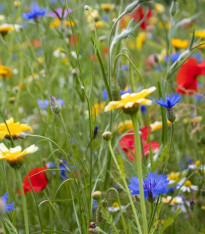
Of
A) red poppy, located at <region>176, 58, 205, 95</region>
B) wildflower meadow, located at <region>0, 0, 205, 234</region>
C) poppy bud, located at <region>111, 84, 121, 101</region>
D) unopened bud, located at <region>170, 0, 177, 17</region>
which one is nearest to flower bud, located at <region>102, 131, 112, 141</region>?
wildflower meadow, located at <region>0, 0, 205, 234</region>

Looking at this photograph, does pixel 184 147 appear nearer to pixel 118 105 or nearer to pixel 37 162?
pixel 37 162

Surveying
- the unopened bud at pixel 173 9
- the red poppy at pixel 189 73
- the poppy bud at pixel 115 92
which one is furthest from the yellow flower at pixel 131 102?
the red poppy at pixel 189 73

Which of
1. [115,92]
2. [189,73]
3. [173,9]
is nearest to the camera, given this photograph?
[115,92]

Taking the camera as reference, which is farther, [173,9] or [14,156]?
[173,9]

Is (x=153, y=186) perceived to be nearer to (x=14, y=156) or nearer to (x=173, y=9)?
(x=14, y=156)

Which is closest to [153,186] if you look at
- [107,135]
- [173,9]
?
[107,135]

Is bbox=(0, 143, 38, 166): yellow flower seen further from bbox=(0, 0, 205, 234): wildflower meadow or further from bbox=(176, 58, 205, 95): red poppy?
bbox=(176, 58, 205, 95): red poppy

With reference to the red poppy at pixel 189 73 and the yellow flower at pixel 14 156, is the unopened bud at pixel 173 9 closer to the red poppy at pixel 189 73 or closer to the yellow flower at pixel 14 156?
the red poppy at pixel 189 73

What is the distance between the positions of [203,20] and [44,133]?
185 centimetres

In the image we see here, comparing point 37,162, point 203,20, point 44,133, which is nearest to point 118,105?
point 44,133

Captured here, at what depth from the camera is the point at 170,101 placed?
25.7 inches

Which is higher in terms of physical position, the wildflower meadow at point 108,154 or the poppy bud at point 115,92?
the poppy bud at point 115,92

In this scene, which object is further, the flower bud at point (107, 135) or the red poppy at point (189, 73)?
the red poppy at point (189, 73)

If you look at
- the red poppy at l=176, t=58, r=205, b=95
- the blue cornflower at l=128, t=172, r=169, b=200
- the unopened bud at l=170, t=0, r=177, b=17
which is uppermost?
the unopened bud at l=170, t=0, r=177, b=17
